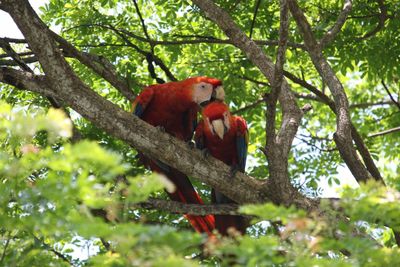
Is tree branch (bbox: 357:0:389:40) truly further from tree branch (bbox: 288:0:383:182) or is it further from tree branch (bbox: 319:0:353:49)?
tree branch (bbox: 288:0:383:182)

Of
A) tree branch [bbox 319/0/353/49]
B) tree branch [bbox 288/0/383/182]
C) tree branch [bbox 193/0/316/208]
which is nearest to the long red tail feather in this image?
tree branch [bbox 193/0/316/208]

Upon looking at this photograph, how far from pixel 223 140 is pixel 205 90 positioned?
372mm

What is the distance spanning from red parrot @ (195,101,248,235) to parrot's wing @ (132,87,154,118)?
402mm

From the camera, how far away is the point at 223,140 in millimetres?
4473

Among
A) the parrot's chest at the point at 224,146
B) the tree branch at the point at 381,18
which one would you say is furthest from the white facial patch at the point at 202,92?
the tree branch at the point at 381,18

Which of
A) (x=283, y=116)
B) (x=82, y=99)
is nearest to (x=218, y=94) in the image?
(x=283, y=116)

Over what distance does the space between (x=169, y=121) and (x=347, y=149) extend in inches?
53.7

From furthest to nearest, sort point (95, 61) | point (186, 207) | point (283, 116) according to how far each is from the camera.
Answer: point (95, 61) → point (283, 116) → point (186, 207)

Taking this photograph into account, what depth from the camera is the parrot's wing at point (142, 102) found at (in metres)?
4.46

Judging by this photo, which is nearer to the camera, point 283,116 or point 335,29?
point 283,116

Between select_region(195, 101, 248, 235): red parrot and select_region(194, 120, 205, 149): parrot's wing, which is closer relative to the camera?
select_region(195, 101, 248, 235): red parrot

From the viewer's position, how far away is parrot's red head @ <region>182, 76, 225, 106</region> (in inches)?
177

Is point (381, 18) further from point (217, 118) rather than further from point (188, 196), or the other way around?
point (188, 196)

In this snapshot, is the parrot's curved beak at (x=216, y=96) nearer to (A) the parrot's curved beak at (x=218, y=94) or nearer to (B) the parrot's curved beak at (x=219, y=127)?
(A) the parrot's curved beak at (x=218, y=94)
